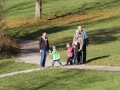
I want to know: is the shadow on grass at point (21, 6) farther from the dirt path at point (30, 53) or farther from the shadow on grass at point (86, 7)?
the dirt path at point (30, 53)

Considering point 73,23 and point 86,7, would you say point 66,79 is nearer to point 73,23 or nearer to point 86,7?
point 73,23

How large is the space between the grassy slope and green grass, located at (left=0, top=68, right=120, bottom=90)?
336cm

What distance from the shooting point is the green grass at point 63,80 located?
47.3ft

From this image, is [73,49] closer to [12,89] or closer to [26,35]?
[12,89]

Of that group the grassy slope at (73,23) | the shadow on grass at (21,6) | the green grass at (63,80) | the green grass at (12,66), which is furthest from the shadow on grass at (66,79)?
the shadow on grass at (21,6)

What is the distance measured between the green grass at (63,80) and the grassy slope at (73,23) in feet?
11.0

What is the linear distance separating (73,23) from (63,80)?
2599cm

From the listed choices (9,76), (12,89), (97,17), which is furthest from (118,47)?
(97,17)

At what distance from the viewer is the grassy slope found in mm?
25545

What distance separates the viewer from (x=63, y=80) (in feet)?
52.0

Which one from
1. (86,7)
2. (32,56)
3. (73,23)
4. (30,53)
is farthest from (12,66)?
(86,7)

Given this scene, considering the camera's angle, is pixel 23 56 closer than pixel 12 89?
Answer: No

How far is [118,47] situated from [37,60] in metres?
5.44

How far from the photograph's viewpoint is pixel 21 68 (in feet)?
67.6
